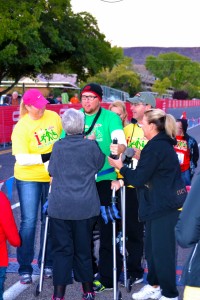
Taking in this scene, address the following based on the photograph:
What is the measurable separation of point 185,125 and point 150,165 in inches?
145

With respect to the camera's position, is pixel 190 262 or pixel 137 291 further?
pixel 137 291

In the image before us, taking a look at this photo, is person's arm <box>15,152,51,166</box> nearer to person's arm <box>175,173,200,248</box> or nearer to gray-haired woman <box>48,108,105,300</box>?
gray-haired woman <box>48,108,105,300</box>

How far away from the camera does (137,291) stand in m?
5.75

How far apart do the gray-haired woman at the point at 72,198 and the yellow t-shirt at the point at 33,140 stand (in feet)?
2.68

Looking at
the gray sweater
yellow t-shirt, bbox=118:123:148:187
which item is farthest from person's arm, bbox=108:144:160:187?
yellow t-shirt, bbox=118:123:148:187

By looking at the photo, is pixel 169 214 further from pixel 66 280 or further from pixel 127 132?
pixel 127 132

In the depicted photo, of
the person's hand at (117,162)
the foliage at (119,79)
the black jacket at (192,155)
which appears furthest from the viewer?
the foliage at (119,79)

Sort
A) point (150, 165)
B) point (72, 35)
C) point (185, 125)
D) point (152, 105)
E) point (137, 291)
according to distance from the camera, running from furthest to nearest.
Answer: point (72, 35) < point (185, 125) < point (152, 105) < point (137, 291) < point (150, 165)

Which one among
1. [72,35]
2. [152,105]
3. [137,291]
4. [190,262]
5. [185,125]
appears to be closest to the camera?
[190,262]

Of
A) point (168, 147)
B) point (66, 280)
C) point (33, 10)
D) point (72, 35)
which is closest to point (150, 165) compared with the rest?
point (168, 147)

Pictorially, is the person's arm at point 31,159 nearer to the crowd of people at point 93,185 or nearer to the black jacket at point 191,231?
the crowd of people at point 93,185

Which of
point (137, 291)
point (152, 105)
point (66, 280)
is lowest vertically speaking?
point (137, 291)

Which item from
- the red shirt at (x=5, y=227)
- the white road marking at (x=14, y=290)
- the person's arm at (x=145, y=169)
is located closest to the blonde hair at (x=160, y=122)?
the person's arm at (x=145, y=169)

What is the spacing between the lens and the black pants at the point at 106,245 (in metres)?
5.57
